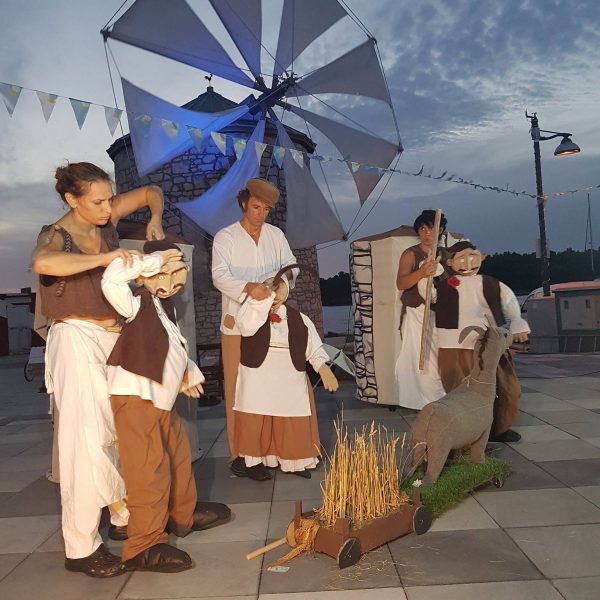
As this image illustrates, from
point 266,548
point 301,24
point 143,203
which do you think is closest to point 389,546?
point 266,548

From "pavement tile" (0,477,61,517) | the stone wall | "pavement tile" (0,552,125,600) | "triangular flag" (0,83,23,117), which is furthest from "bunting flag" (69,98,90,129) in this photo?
the stone wall

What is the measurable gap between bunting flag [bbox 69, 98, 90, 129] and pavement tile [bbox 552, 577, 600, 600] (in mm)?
5172

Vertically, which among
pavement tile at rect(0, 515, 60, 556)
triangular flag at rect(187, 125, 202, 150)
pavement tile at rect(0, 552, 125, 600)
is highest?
triangular flag at rect(187, 125, 202, 150)

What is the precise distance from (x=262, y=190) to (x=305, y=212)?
12.1m

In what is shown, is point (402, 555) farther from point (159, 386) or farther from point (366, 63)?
point (366, 63)

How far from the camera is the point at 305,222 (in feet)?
52.8

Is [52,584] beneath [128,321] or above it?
beneath

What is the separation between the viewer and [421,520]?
2787 mm

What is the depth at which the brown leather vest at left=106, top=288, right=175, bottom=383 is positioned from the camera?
2.54m

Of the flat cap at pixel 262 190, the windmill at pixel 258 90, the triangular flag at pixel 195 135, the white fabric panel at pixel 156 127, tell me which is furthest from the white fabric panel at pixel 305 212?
the flat cap at pixel 262 190

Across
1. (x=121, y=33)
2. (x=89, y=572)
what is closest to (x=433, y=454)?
(x=89, y=572)

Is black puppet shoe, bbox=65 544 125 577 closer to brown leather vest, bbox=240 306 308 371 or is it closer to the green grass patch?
the green grass patch

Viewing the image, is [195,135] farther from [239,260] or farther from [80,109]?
[239,260]

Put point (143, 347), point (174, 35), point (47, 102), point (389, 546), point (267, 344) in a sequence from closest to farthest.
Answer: point (143, 347) → point (389, 546) → point (267, 344) → point (47, 102) → point (174, 35)
